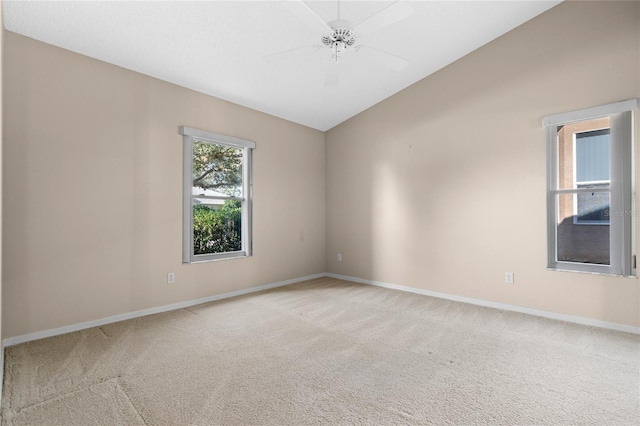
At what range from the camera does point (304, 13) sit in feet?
7.07

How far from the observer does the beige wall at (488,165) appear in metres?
3.16

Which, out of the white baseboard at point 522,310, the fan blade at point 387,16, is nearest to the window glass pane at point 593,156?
the white baseboard at point 522,310

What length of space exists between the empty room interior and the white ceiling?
1.0 inches

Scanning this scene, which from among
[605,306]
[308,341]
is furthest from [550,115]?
[308,341]

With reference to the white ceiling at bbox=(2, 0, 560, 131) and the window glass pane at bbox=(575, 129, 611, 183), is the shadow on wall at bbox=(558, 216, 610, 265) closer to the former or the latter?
the window glass pane at bbox=(575, 129, 611, 183)

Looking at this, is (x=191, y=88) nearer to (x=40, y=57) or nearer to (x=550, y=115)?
(x=40, y=57)

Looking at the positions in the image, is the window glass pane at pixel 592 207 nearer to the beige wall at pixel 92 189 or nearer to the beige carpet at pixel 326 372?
the beige carpet at pixel 326 372

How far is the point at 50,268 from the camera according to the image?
2912mm

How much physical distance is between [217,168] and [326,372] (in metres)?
2.93

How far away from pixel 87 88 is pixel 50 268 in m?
1.70

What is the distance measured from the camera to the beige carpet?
1826 mm

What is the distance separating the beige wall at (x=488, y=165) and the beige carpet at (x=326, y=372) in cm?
47

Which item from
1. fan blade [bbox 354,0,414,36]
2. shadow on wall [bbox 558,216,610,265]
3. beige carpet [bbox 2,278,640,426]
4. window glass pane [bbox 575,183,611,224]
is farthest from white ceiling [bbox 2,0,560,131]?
beige carpet [bbox 2,278,640,426]

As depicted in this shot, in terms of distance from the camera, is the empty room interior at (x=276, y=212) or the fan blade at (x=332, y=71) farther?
the fan blade at (x=332, y=71)
